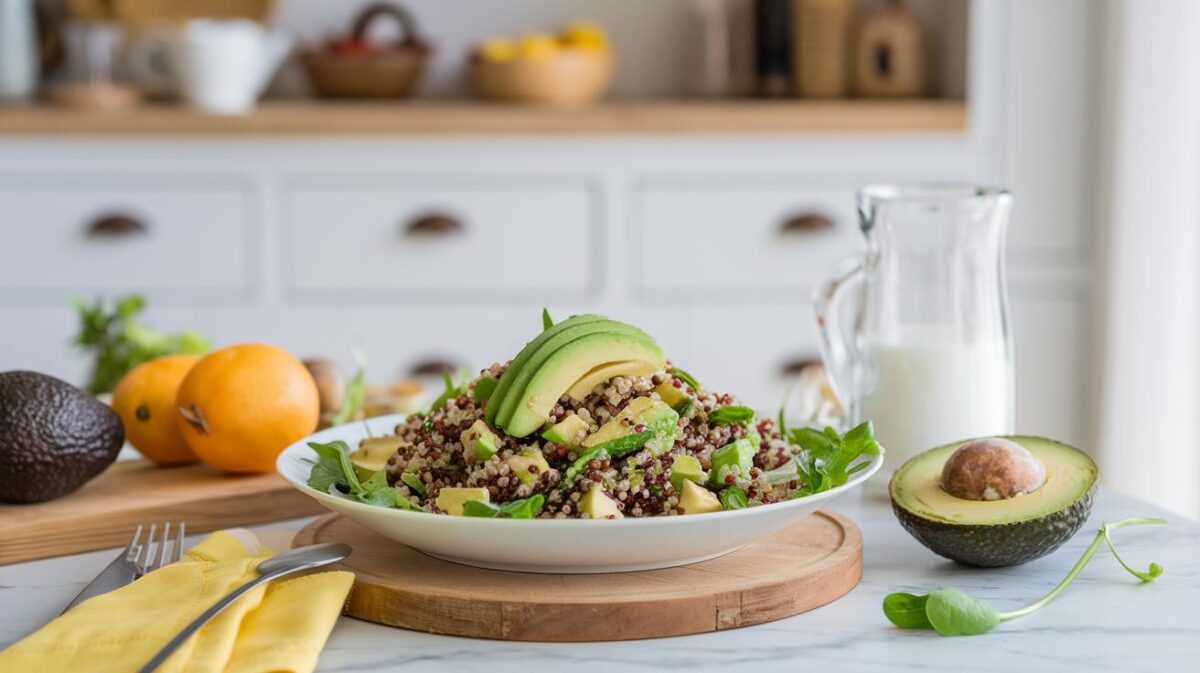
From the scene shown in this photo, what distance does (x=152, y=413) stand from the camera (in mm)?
1224

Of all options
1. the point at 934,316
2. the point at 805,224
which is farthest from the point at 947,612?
the point at 805,224

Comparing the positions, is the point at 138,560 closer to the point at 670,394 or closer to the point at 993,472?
the point at 670,394

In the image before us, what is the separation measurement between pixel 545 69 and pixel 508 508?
2283mm

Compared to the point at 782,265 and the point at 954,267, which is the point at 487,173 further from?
the point at 954,267

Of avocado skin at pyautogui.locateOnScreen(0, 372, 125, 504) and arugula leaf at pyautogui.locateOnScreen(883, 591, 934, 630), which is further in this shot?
avocado skin at pyautogui.locateOnScreen(0, 372, 125, 504)

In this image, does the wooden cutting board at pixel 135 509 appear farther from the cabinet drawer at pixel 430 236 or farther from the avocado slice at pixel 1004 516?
the cabinet drawer at pixel 430 236

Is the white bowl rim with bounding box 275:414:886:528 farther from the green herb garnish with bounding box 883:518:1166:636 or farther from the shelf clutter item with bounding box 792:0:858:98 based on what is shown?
the shelf clutter item with bounding box 792:0:858:98

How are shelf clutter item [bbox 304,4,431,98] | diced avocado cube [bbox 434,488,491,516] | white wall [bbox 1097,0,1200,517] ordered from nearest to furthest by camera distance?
diced avocado cube [bbox 434,488,491,516] < white wall [bbox 1097,0,1200,517] < shelf clutter item [bbox 304,4,431,98]

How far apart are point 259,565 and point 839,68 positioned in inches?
98.6

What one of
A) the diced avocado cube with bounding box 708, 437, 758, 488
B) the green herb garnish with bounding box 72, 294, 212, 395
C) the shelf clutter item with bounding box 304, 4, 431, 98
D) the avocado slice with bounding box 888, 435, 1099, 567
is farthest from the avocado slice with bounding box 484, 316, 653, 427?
the shelf clutter item with bounding box 304, 4, 431, 98

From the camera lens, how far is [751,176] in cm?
288

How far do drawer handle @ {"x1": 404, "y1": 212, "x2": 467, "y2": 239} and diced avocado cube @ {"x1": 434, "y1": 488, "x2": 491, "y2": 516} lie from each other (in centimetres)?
202

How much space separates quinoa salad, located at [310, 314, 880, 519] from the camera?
2.85ft

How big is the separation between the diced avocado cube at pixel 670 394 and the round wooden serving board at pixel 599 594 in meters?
0.11
